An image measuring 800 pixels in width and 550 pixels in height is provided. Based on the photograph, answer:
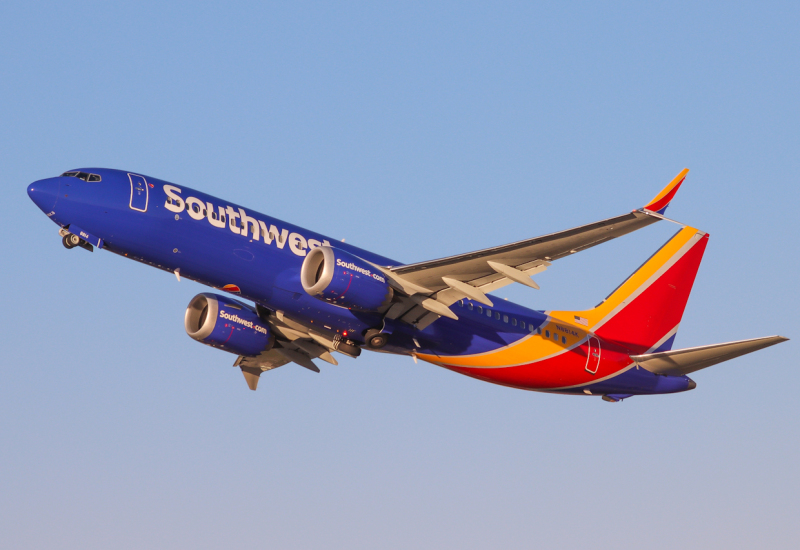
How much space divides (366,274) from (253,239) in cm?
410

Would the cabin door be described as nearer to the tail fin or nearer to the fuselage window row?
the tail fin

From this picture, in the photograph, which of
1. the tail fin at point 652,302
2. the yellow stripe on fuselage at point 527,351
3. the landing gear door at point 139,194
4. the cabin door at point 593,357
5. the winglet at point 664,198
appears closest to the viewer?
the winglet at point 664,198

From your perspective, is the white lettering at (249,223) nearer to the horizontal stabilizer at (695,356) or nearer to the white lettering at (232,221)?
the white lettering at (232,221)

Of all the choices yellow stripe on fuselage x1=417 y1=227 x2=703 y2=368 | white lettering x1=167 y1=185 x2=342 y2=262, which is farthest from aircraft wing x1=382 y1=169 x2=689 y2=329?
yellow stripe on fuselage x1=417 y1=227 x2=703 y2=368

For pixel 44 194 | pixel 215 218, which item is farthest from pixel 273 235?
pixel 44 194

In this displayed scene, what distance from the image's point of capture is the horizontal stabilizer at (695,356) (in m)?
34.4

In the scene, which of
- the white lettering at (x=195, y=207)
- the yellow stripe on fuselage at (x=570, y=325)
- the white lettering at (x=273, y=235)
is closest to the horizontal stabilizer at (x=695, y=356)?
the yellow stripe on fuselage at (x=570, y=325)

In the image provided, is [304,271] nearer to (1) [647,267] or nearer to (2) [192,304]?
(2) [192,304]

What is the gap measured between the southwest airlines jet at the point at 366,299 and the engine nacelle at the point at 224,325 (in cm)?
5

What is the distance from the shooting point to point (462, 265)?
32.2 metres

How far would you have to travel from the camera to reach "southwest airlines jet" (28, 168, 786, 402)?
30.9m

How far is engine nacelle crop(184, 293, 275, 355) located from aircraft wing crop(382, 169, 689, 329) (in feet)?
22.2

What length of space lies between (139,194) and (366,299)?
8255mm

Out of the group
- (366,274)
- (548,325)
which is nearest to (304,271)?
(366,274)
